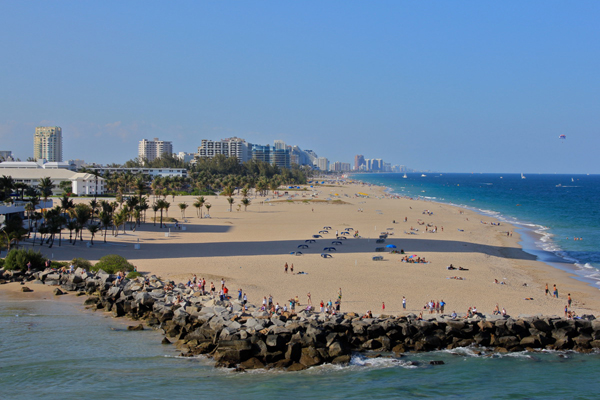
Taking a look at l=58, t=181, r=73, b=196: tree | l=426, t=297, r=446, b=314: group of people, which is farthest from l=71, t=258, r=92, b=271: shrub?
l=58, t=181, r=73, b=196: tree

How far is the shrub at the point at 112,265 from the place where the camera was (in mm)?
30609

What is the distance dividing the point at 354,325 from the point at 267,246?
83.5 ft

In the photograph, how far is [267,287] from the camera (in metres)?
28.3

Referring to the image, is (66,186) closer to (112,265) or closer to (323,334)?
(112,265)

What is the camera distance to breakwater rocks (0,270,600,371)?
59.2 feet

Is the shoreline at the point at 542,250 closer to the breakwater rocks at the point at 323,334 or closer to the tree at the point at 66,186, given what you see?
the breakwater rocks at the point at 323,334

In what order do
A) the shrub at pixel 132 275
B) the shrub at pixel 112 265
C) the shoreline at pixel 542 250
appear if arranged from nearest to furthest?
the shrub at pixel 132 275 → the shrub at pixel 112 265 → the shoreline at pixel 542 250

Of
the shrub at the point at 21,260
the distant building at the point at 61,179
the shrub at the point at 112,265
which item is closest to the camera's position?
the shrub at the point at 21,260

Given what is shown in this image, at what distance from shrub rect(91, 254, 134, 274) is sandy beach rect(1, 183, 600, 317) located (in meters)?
1.38

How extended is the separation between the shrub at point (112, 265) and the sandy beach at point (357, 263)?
1.38m

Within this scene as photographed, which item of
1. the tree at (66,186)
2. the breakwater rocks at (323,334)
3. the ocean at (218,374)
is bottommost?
the ocean at (218,374)

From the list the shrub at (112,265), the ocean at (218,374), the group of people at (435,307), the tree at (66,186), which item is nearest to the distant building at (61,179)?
the tree at (66,186)

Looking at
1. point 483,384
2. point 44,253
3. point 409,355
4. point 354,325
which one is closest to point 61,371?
point 354,325

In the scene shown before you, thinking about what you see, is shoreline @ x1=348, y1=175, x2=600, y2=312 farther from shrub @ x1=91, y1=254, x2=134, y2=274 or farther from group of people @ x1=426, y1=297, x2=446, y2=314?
shrub @ x1=91, y1=254, x2=134, y2=274
